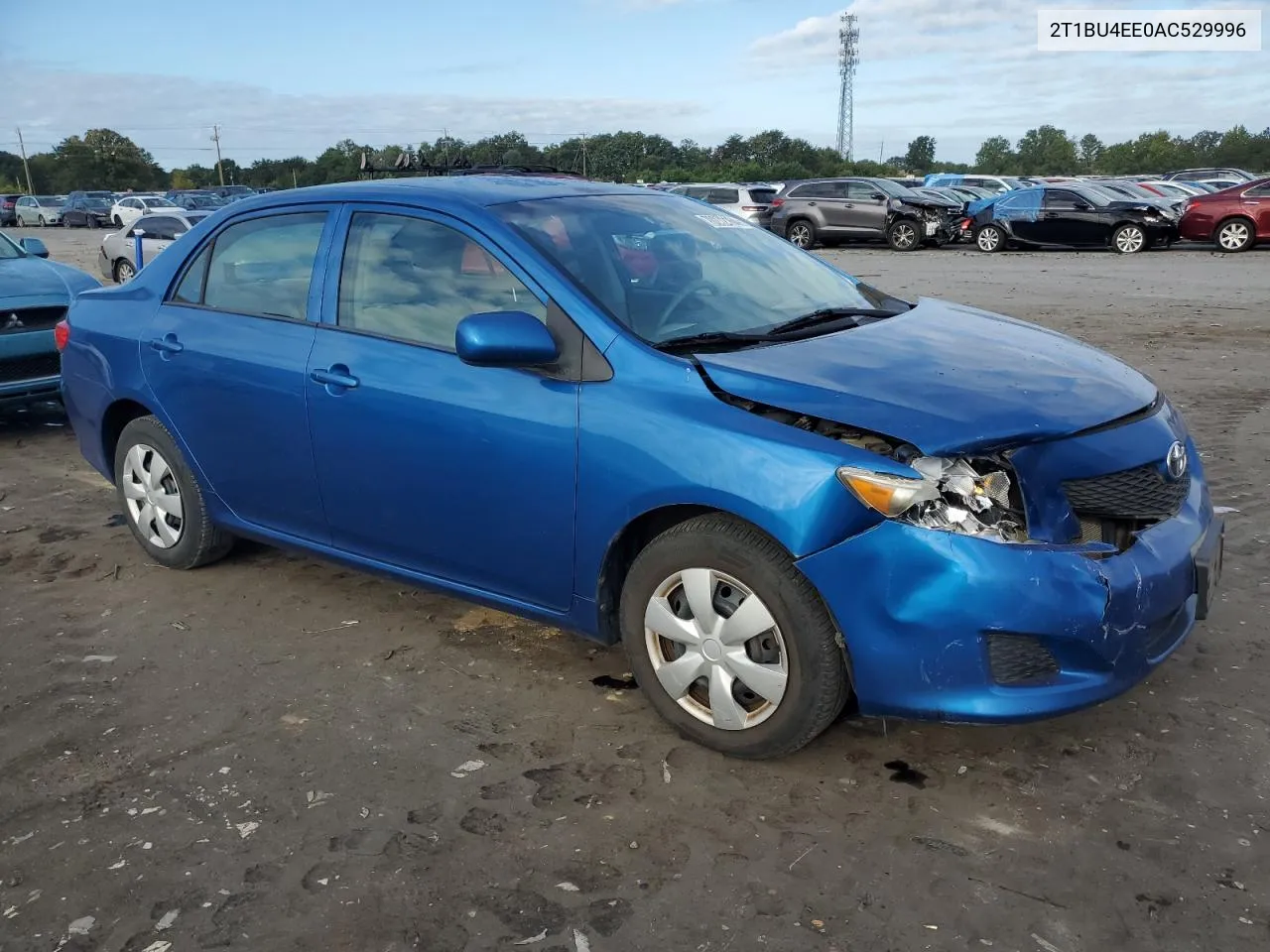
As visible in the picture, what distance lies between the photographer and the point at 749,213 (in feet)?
89.7

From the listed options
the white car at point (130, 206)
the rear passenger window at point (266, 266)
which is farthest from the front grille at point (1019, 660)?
the white car at point (130, 206)

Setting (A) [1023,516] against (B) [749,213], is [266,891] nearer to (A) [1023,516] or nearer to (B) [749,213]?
(A) [1023,516]

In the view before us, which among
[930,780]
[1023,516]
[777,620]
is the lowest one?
[930,780]

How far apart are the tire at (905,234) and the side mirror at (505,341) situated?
74.5ft

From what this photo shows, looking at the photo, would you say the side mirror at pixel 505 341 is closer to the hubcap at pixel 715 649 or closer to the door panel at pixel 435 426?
the door panel at pixel 435 426

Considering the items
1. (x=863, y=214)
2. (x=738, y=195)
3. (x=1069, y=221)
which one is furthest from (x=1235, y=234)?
(x=738, y=195)

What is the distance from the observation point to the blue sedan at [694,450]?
2828 mm

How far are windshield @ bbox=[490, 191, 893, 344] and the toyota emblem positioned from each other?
1.23m

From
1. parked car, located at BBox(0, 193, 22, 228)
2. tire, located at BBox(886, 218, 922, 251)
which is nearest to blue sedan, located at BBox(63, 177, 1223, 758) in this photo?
tire, located at BBox(886, 218, 922, 251)

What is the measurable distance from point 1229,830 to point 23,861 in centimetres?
313

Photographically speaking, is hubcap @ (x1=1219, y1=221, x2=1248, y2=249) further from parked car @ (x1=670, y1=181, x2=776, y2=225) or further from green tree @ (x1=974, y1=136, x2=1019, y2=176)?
green tree @ (x1=974, y1=136, x2=1019, y2=176)

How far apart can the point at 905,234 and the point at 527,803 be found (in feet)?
76.9

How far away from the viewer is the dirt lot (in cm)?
254

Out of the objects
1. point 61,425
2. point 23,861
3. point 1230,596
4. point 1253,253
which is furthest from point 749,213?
point 23,861
